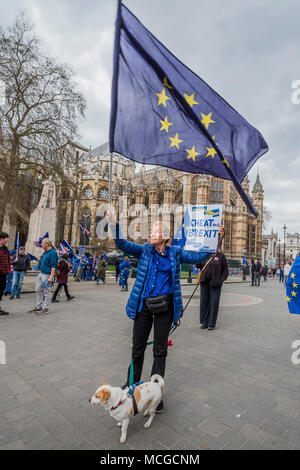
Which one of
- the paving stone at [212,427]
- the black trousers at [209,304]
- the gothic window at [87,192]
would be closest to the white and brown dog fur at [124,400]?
the paving stone at [212,427]

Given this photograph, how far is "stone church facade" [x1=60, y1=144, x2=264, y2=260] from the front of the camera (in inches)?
1623

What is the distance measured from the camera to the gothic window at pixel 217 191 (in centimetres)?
4225

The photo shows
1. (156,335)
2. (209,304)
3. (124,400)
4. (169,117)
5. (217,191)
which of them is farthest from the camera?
(217,191)

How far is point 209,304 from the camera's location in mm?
6434

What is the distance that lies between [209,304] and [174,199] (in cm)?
4052

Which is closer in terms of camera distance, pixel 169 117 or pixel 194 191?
pixel 169 117

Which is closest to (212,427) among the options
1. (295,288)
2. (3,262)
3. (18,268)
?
(295,288)

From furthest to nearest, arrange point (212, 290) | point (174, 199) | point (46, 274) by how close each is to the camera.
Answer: point (174, 199) → point (46, 274) → point (212, 290)

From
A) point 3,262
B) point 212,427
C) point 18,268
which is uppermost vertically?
point 3,262

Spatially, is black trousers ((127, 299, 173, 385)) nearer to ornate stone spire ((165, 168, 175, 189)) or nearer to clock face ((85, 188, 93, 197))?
ornate stone spire ((165, 168, 175, 189))

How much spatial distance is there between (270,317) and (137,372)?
635cm

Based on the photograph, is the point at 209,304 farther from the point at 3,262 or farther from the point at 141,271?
the point at 3,262

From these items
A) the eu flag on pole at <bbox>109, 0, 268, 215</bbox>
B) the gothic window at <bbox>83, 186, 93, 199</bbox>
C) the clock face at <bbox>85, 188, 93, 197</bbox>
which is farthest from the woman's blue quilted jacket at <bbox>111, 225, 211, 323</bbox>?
the clock face at <bbox>85, 188, 93, 197</bbox>
